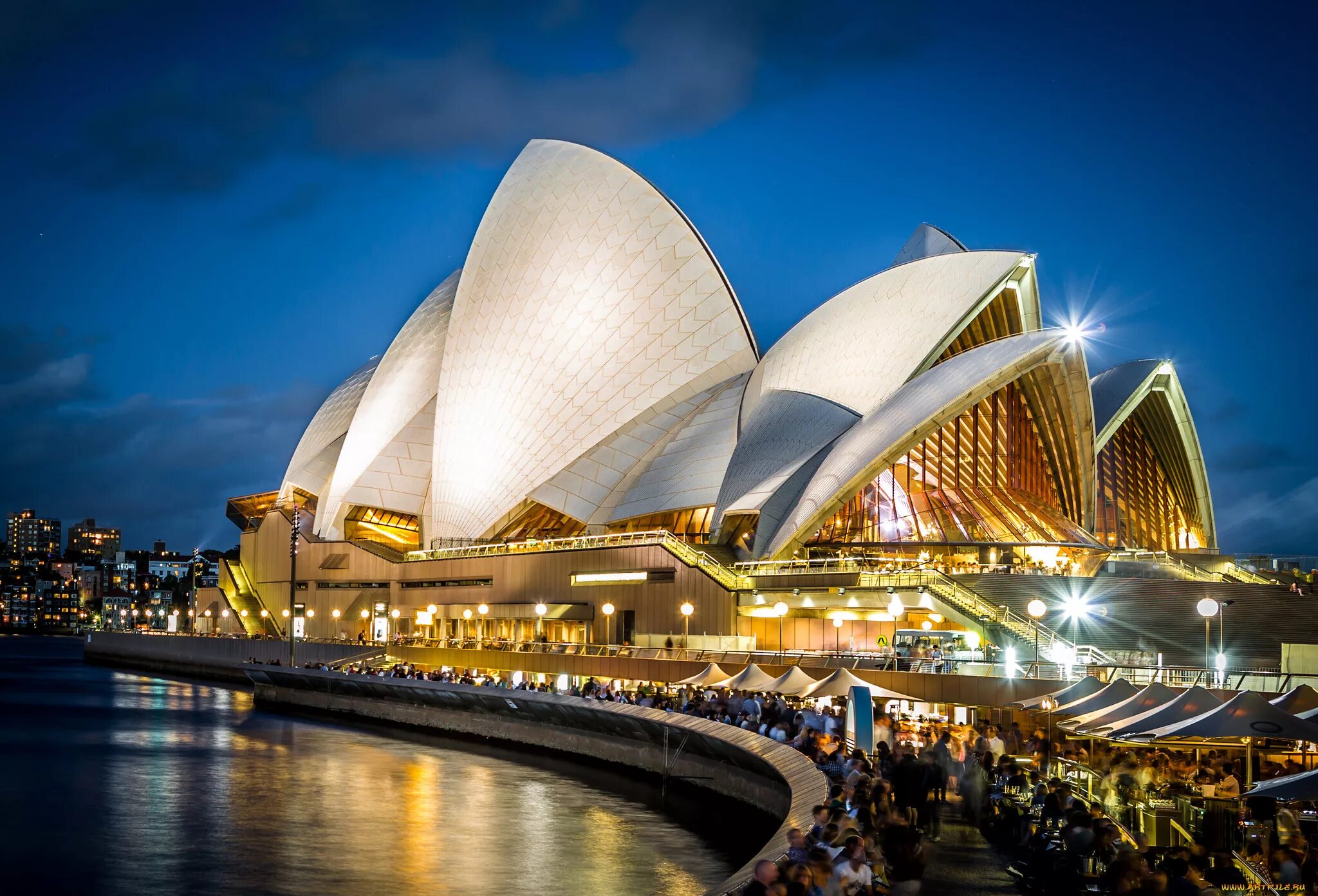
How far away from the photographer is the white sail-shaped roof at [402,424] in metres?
60.4

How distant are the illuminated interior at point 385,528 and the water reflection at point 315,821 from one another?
2734cm

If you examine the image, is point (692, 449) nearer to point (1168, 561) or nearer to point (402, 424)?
point (1168, 561)

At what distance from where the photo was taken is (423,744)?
33.9 metres

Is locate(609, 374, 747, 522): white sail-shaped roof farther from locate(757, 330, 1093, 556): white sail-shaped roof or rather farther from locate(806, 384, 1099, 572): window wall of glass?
locate(757, 330, 1093, 556): white sail-shaped roof

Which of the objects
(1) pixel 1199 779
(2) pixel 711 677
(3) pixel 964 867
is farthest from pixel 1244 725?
(2) pixel 711 677

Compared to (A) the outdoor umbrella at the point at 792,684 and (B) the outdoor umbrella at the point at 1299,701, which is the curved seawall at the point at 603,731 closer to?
(A) the outdoor umbrella at the point at 792,684

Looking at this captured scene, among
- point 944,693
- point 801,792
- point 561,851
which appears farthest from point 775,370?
point 801,792

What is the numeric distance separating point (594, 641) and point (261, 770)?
18.8m

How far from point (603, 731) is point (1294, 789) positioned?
63.5ft

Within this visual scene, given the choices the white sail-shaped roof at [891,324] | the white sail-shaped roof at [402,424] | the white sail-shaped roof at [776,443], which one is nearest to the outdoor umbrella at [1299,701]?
the white sail-shaped roof at [891,324]

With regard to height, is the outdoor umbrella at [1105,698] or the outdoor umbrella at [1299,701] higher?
the outdoor umbrella at [1299,701]

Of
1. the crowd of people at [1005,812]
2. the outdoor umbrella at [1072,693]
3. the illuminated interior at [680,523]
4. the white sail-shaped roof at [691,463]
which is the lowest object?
the crowd of people at [1005,812]

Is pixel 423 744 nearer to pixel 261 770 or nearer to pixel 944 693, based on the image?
pixel 261 770

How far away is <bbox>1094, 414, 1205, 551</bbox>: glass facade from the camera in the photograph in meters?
49.5
